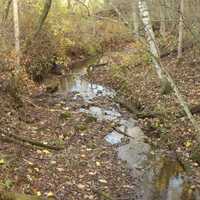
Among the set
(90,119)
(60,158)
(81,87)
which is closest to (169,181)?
(60,158)

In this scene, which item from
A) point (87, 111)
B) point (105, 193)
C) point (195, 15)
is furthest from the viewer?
point (195, 15)

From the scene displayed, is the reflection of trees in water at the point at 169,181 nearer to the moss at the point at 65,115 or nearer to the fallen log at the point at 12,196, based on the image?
the fallen log at the point at 12,196

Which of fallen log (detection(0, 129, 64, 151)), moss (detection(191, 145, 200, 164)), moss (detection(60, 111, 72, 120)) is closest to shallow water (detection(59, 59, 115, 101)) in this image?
moss (detection(60, 111, 72, 120))

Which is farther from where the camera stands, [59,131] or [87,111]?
[87,111]

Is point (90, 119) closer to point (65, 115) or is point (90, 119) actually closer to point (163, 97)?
point (65, 115)

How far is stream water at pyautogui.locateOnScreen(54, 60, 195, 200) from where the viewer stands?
8922mm

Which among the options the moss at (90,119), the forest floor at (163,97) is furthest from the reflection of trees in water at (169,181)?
the moss at (90,119)

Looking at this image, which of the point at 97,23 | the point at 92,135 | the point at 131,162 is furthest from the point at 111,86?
the point at 97,23

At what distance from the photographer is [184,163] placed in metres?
10.5

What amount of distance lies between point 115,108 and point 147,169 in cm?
621

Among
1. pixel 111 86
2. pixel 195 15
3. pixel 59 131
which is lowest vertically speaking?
pixel 111 86

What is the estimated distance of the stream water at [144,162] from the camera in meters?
8.92

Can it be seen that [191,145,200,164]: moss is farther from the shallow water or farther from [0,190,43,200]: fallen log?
the shallow water

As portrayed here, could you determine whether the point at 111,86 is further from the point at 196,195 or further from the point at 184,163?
the point at 196,195
